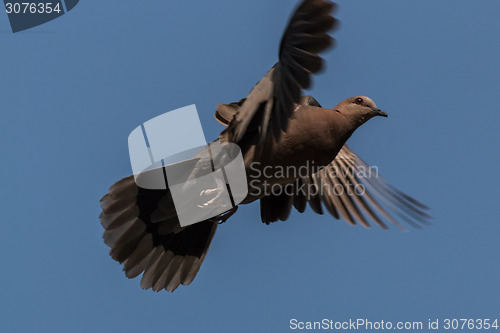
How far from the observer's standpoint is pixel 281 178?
6332 millimetres

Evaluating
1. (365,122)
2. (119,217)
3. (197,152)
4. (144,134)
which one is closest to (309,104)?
(365,122)

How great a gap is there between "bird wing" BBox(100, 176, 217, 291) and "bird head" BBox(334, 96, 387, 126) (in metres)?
1.69

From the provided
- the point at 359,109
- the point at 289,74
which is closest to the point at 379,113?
the point at 359,109

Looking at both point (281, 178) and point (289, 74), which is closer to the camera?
point (289, 74)

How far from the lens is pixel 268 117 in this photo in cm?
573

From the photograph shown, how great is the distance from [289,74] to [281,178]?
1.34 metres

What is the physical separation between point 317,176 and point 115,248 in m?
2.22

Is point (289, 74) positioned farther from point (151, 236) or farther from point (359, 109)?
point (151, 236)

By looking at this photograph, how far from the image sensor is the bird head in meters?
6.43

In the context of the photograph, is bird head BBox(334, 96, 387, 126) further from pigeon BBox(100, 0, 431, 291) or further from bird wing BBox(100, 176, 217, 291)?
bird wing BBox(100, 176, 217, 291)

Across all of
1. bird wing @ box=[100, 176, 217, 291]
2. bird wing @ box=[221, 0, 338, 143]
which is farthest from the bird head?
bird wing @ box=[100, 176, 217, 291]

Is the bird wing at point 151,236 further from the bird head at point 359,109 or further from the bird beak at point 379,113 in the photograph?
the bird beak at point 379,113

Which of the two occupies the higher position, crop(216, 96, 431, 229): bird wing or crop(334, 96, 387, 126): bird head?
crop(334, 96, 387, 126): bird head

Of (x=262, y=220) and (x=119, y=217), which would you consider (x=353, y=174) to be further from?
(x=119, y=217)
